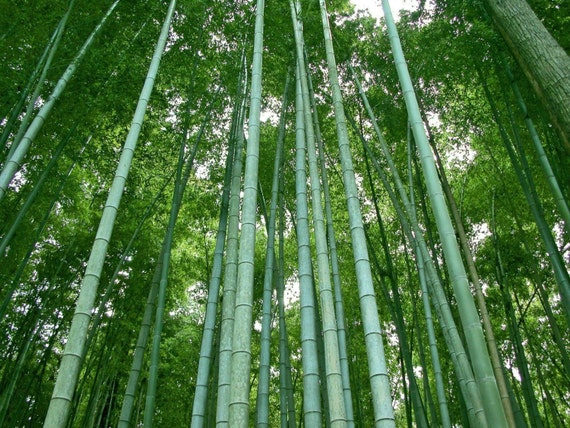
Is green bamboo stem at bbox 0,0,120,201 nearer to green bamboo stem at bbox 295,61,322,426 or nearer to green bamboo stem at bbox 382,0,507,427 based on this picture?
green bamboo stem at bbox 295,61,322,426

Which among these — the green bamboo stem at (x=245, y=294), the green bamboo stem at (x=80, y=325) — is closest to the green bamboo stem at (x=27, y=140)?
the green bamboo stem at (x=80, y=325)

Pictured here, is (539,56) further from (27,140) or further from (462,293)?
(27,140)

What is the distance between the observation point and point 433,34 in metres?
4.47

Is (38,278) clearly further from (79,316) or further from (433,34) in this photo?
(433,34)

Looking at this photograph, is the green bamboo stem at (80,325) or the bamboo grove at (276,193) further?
the bamboo grove at (276,193)

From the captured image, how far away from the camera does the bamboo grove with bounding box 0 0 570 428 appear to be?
2.12m

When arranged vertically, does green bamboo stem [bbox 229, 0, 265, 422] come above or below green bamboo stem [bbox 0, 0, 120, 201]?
below

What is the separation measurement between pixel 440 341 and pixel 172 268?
13.5 ft

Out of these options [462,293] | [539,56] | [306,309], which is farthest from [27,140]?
[539,56]

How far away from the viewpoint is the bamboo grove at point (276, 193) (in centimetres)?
212

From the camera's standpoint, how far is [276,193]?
3.29 meters

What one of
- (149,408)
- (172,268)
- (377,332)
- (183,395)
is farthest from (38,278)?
(377,332)

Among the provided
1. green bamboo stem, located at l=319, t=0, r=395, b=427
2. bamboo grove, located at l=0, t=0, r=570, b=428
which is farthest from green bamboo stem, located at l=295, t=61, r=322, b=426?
green bamboo stem, located at l=319, t=0, r=395, b=427

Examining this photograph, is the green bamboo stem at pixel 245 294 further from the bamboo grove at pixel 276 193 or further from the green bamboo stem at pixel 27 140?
the green bamboo stem at pixel 27 140
